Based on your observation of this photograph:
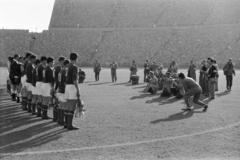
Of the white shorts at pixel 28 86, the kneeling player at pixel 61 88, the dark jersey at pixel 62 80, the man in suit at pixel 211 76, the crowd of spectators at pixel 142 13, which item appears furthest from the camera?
the crowd of spectators at pixel 142 13

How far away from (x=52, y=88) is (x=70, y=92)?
176cm

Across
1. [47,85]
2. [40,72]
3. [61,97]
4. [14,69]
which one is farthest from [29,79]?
[61,97]

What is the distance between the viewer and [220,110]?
1220 centimetres

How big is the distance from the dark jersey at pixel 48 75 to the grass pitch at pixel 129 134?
1.21 meters

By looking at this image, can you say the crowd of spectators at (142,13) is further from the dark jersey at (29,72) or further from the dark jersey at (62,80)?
the dark jersey at (62,80)

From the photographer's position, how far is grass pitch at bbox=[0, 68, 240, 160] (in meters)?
6.61

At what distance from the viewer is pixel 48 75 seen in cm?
1019

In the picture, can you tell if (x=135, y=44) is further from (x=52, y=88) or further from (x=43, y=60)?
(x=52, y=88)

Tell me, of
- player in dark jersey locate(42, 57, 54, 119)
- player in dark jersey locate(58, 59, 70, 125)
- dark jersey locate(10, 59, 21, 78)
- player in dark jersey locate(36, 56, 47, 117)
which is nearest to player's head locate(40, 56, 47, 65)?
player in dark jersey locate(36, 56, 47, 117)

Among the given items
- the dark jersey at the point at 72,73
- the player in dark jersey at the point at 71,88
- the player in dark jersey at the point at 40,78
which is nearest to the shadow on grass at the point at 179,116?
the player in dark jersey at the point at 71,88

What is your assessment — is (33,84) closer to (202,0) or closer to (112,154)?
(112,154)

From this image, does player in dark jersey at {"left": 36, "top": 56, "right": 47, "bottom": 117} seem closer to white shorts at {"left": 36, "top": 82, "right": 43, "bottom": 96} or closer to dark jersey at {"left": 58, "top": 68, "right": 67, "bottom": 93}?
white shorts at {"left": 36, "top": 82, "right": 43, "bottom": 96}

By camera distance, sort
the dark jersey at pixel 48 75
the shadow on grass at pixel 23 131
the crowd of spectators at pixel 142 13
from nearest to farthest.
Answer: the shadow on grass at pixel 23 131 < the dark jersey at pixel 48 75 < the crowd of spectators at pixel 142 13

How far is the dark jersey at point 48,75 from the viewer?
1015cm
